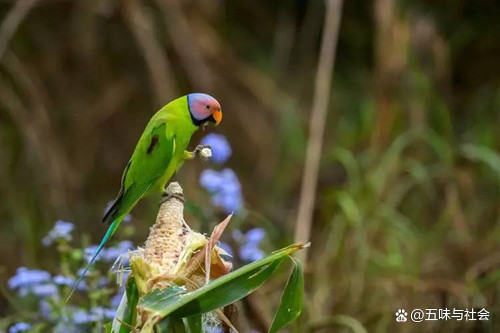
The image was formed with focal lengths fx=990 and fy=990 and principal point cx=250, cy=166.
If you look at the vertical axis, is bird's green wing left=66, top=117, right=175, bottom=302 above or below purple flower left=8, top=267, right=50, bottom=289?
below

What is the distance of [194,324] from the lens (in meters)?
0.88

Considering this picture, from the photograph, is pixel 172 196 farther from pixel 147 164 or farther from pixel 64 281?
pixel 64 281

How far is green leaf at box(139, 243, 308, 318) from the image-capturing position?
0.83 metres

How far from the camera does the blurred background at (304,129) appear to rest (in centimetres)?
215

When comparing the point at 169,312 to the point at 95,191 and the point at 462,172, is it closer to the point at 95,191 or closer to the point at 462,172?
the point at 462,172

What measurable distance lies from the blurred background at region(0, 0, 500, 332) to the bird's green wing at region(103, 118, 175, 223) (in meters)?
0.68

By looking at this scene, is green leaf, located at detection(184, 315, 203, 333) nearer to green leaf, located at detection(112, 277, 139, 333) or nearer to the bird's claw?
green leaf, located at detection(112, 277, 139, 333)

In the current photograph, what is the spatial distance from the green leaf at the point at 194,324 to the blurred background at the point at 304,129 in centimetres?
A: 73

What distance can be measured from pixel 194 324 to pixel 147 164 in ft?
0.60

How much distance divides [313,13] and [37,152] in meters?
1.30

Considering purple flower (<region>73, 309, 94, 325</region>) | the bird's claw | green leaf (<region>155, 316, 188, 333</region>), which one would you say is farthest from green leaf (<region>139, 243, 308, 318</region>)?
purple flower (<region>73, 309, 94, 325</region>)

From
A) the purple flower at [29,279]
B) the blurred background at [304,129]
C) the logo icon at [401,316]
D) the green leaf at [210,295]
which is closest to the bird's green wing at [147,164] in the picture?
the green leaf at [210,295]

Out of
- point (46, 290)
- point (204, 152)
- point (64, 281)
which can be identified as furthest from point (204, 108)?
point (46, 290)

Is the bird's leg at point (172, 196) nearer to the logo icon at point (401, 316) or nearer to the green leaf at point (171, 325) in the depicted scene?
the green leaf at point (171, 325)
